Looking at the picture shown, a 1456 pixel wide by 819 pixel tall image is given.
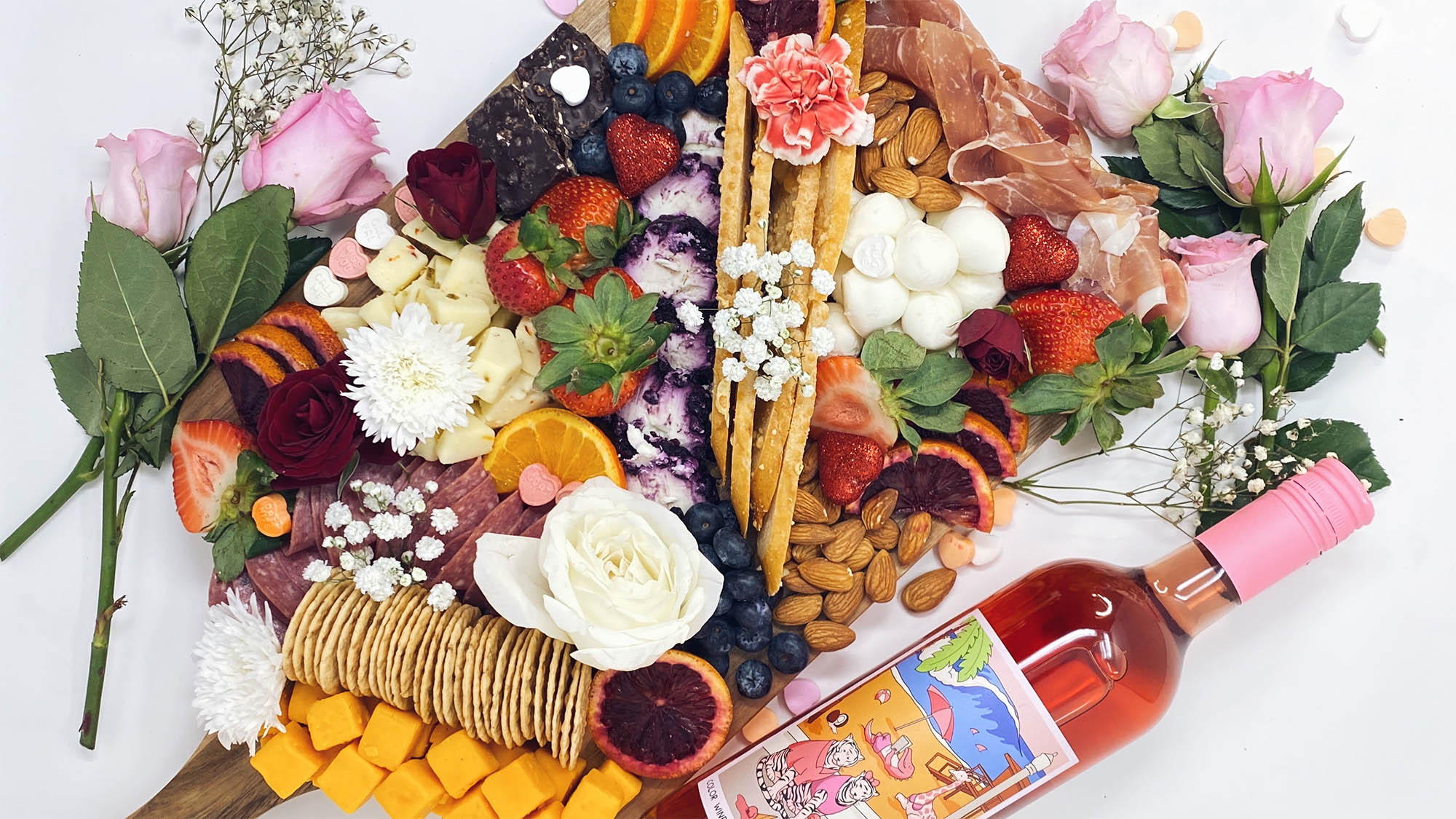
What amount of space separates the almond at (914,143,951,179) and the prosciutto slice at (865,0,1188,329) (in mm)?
23

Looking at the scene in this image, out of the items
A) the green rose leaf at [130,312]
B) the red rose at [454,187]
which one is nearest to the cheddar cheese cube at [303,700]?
the green rose leaf at [130,312]

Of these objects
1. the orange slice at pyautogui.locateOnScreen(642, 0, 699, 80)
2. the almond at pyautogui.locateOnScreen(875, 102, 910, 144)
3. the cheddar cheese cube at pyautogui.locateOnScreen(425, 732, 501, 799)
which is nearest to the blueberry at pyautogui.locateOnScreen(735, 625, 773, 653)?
the cheddar cheese cube at pyautogui.locateOnScreen(425, 732, 501, 799)

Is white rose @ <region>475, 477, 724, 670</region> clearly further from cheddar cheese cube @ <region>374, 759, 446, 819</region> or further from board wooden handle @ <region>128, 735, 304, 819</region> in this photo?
board wooden handle @ <region>128, 735, 304, 819</region>

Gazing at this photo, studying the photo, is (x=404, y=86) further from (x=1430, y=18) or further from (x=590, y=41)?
(x=1430, y=18)

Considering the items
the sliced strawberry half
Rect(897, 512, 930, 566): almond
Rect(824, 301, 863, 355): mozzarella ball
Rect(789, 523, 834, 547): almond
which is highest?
Rect(824, 301, 863, 355): mozzarella ball

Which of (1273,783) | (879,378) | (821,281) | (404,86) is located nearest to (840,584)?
(879,378)

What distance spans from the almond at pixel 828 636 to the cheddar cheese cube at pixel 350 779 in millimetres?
737

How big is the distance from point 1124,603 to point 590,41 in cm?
129

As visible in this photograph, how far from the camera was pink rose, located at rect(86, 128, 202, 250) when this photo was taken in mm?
1635

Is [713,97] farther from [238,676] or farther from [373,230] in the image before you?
[238,676]

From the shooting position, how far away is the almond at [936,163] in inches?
64.9

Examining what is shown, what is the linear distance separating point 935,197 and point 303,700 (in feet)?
4.45

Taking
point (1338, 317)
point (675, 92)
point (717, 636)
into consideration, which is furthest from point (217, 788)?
point (1338, 317)

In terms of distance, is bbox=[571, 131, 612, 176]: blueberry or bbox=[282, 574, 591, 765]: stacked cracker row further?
bbox=[571, 131, 612, 176]: blueberry
